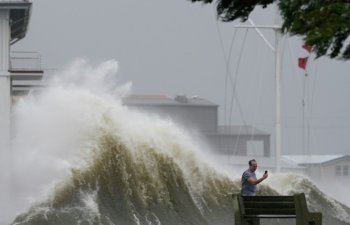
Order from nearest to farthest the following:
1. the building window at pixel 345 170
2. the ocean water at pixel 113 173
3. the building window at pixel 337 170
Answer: the ocean water at pixel 113 173
the building window at pixel 337 170
the building window at pixel 345 170

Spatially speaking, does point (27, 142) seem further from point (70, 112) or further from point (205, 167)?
point (205, 167)

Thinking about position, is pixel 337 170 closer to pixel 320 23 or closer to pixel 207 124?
pixel 207 124

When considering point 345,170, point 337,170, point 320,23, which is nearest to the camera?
point 320,23

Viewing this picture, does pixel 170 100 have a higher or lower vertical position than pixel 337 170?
higher

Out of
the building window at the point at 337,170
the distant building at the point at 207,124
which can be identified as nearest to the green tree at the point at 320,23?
the building window at the point at 337,170

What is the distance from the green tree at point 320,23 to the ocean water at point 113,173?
15.1 m

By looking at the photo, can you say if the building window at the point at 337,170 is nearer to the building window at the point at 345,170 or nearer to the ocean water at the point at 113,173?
the building window at the point at 345,170

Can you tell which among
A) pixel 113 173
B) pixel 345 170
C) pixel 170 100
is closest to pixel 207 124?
pixel 170 100

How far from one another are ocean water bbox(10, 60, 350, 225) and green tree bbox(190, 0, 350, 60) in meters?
15.1

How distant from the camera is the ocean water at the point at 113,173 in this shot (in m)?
25.9

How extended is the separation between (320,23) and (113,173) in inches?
734

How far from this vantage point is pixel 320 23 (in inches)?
369

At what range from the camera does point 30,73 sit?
44.5 meters

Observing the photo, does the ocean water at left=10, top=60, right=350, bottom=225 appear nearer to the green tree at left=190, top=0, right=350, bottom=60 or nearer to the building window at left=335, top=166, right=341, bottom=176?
the green tree at left=190, top=0, right=350, bottom=60
